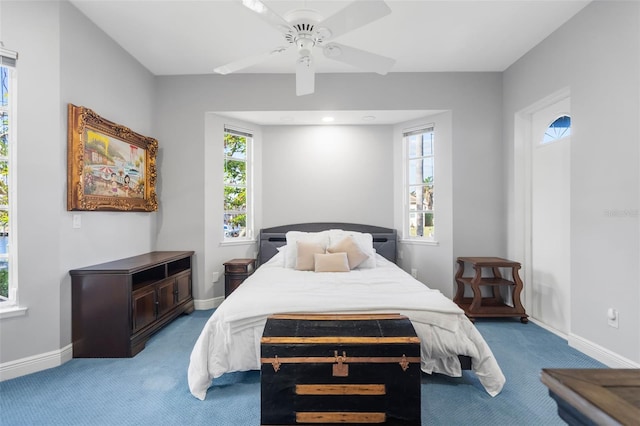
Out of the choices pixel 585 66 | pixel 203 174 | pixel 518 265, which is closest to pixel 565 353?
pixel 518 265

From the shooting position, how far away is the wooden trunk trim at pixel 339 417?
5.05 ft

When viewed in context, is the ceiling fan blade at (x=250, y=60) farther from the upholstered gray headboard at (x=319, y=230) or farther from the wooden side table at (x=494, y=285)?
the wooden side table at (x=494, y=285)

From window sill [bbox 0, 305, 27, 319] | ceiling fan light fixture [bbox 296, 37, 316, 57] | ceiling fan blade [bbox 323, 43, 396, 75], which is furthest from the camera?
window sill [bbox 0, 305, 27, 319]

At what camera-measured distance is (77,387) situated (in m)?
2.01

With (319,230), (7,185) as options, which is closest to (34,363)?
(7,185)

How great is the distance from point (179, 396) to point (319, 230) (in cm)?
258

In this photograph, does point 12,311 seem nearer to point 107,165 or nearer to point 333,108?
point 107,165

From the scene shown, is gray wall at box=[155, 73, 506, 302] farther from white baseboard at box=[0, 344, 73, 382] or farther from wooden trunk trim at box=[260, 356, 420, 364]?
wooden trunk trim at box=[260, 356, 420, 364]

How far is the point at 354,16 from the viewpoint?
1.66 metres

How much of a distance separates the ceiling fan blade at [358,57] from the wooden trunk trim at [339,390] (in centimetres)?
213

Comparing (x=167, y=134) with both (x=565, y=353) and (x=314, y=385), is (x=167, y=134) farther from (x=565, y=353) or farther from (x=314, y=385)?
(x=565, y=353)

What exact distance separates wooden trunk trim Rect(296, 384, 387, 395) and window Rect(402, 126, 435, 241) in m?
2.73

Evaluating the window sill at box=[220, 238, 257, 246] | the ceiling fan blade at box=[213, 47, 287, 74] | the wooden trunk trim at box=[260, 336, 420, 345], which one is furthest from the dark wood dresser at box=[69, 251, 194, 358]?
the ceiling fan blade at box=[213, 47, 287, 74]

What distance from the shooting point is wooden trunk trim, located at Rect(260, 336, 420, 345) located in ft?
5.24
